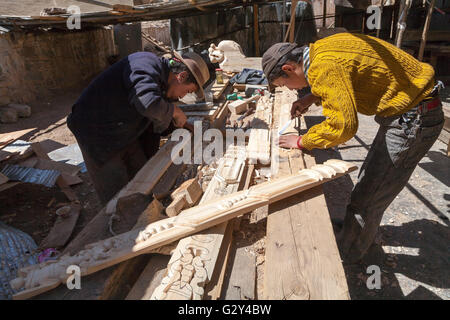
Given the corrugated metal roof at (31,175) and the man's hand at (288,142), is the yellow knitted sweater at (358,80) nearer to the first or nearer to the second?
the man's hand at (288,142)

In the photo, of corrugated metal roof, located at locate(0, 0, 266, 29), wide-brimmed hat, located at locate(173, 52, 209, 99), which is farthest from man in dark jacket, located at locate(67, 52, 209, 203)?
corrugated metal roof, located at locate(0, 0, 266, 29)

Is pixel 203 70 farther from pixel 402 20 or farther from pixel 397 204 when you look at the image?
pixel 402 20

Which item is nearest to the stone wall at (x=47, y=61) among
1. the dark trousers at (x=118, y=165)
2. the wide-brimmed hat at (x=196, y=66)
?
the dark trousers at (x=118, y=165)

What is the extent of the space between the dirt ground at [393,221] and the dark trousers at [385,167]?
367mm

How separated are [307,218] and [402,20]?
4301 mm

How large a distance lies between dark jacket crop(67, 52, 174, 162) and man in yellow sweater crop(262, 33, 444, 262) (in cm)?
88

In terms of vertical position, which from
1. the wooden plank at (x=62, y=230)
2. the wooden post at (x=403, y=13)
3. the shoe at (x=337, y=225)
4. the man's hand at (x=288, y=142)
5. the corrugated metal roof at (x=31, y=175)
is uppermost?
the wooden post at (x=403, y=13)

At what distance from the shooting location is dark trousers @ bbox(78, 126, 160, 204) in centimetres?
284

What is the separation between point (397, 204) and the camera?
3.60 metres

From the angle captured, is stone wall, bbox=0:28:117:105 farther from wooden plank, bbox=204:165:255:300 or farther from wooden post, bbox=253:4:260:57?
wooden plank, bbox=204:165:255:300

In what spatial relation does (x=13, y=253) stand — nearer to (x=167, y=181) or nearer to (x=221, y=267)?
(x=167, y=181)

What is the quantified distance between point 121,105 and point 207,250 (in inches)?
62.7

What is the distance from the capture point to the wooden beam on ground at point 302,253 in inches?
50.0
